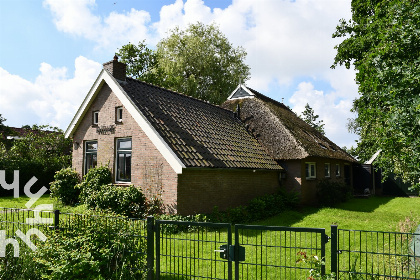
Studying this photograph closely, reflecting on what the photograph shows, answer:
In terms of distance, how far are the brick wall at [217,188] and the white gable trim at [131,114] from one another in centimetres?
73

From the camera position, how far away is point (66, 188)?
15.4m

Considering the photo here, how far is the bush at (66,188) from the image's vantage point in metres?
15.4

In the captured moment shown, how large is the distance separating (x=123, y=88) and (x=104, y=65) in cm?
194

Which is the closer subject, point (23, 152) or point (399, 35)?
point (399, 35)

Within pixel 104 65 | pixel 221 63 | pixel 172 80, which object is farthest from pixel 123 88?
pixel 221 63

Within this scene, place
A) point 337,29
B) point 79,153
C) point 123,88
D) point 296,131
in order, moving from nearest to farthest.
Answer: point 123,88
point 79,153
point 337,29
point 296,131

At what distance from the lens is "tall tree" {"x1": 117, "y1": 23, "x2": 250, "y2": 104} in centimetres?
3506

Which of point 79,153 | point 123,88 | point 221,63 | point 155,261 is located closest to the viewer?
point 155,261

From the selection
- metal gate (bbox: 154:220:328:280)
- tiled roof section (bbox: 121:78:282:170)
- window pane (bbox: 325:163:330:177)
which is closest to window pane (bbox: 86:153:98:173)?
tiled roof section (bbox: 121:78:282:170)

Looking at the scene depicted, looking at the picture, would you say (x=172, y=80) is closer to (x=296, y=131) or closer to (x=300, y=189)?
(x=296, y=131)

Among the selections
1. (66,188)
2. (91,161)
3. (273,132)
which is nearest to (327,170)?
(273,132)

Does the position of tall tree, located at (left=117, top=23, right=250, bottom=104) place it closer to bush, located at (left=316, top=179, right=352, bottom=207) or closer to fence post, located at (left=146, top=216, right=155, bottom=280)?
bush, located at (left=316, top=179, right=352, bottom=207)

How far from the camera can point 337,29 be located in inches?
709

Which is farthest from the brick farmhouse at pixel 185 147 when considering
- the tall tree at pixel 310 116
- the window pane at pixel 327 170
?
the tall tree at pixel 310 116
